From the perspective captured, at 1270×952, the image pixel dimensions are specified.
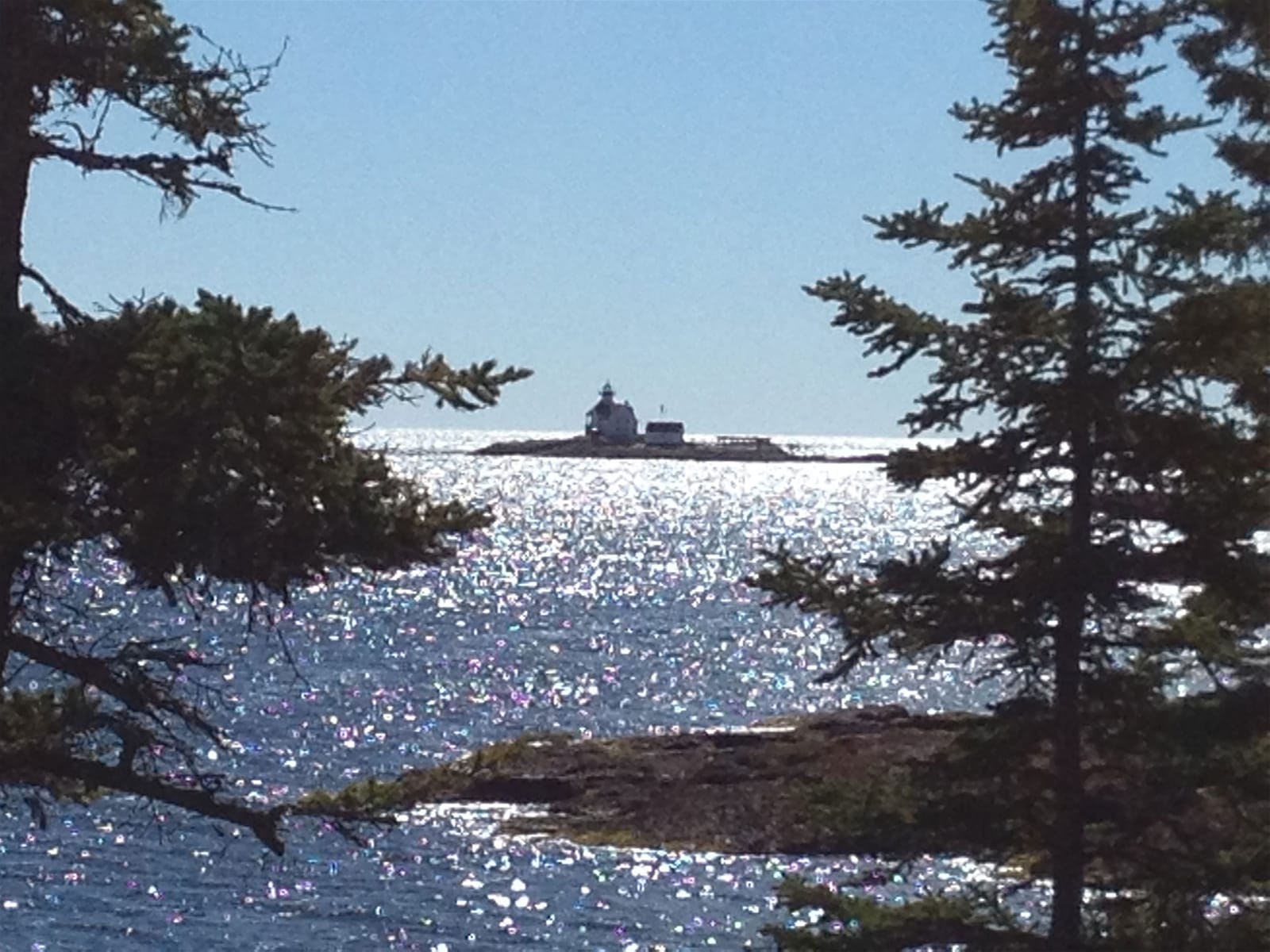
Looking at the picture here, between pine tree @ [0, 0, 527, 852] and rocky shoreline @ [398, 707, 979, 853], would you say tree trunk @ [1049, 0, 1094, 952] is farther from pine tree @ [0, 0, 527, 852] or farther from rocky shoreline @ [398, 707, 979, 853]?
rocky shoreline @ [398, 707, 979, 853]

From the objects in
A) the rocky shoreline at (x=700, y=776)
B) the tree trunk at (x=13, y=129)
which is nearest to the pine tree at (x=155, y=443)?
the tree trunk at (x=13, y=129)

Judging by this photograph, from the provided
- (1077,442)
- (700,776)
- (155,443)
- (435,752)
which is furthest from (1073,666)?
(435,752)

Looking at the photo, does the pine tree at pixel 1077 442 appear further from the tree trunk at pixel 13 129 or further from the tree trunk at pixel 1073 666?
the tree trunk at pixel 13 129

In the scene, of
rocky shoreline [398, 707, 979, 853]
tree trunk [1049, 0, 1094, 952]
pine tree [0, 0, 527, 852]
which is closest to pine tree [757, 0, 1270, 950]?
tree trunk [1049, 0, 1094, 952]

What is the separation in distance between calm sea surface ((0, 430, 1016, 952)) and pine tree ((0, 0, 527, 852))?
47 centimetres

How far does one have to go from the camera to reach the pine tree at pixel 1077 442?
42.2 feet

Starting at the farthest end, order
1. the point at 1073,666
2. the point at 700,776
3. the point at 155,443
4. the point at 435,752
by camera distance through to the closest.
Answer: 1. the point at 435,752
2. the point at 700,776
3. the point at 1073,666
4. the point at 155,443

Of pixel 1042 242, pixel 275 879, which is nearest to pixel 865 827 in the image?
Result: pixel 1042 242

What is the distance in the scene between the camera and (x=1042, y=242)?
44.0 ft

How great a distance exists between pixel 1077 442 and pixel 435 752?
140 feet

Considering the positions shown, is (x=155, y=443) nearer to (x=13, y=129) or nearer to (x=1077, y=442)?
(x=13, y=129)

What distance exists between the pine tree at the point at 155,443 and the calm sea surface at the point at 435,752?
47cm

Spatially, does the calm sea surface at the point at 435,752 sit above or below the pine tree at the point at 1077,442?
below

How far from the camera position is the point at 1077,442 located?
12.9m
